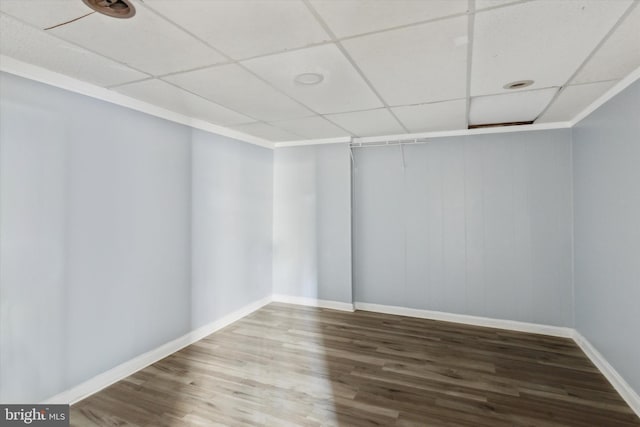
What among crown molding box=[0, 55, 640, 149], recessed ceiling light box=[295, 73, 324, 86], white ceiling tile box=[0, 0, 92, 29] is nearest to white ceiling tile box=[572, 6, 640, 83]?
crown molding box=[0, 55, 640, 149]

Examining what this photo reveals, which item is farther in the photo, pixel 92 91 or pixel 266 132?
pixel 266 132

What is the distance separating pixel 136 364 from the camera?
288 centimetres

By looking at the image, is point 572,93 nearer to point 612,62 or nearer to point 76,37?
point 612,62

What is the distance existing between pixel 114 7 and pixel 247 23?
0.61m

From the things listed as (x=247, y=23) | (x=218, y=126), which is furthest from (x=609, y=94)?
(x=218, y=126)

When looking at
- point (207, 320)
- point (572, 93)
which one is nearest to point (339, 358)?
point (207, 320)

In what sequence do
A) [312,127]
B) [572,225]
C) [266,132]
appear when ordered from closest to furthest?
[572,225]
[312,127]
[266,132]

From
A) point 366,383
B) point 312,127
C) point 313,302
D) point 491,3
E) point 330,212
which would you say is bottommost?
point 366,383

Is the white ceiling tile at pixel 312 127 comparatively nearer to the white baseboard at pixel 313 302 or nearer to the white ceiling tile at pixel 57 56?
the white ceiling tile at pixel 57 56

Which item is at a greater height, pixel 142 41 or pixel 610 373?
pixel 142 41

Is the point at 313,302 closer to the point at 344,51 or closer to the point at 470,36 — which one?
the point at 344,51

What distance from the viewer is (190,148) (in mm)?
3492

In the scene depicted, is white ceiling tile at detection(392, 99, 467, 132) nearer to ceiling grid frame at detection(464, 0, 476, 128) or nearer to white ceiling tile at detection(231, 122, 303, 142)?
ceiling grid frame at detection(464, 0, 476, 128)

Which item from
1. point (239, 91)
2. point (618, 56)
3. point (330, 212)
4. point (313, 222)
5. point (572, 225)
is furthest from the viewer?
point (313, 222)
